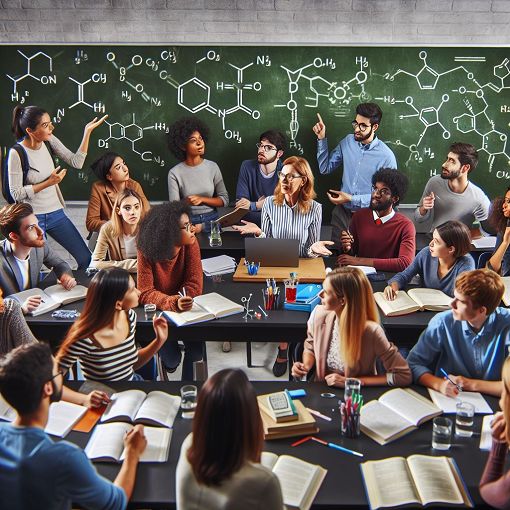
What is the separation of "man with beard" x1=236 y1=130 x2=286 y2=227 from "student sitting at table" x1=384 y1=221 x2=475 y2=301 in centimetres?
177

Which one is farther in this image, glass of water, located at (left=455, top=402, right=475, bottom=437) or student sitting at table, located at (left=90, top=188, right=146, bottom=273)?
student sitting at table, located at (left=90, top=188, right=146, bottom=273)

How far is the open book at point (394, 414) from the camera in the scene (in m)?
2.45

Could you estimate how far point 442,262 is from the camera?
378cm

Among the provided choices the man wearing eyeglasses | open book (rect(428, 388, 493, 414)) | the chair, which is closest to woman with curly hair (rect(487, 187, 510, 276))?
the chair

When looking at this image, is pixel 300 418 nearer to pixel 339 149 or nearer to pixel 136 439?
pixel 136 439

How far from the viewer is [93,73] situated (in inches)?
226

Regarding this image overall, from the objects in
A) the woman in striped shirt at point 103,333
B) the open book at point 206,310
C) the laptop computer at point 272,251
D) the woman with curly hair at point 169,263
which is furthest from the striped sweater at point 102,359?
the laptop computer at point 272,251

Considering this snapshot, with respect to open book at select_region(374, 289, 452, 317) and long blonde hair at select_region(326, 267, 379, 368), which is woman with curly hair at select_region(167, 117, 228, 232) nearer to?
open book at select_region(374, 289, 452, 317)

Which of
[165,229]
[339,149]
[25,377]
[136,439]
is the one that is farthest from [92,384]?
[339,149]

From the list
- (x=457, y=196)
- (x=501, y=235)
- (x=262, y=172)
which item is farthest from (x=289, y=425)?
(x=262, y=172)

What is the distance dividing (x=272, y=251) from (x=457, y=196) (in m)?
1.84

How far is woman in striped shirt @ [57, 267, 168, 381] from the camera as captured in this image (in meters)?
2.83

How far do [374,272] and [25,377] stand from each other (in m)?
2.64

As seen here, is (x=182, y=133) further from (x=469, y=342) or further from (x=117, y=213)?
(x=469, y=342)
